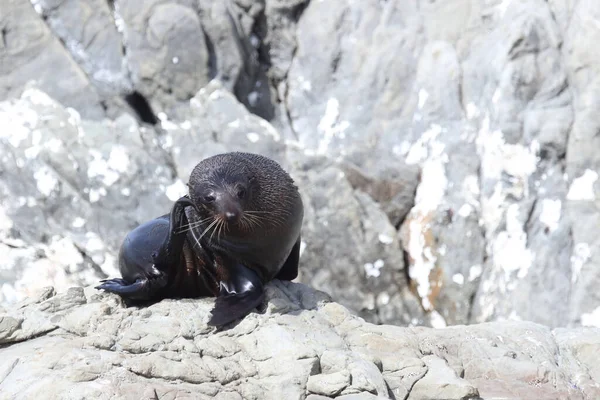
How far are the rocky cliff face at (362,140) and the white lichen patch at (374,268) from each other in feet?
0.08

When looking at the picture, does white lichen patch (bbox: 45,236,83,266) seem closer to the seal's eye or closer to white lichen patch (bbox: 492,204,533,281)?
white lichen patch (bbox: 492,204,533,281)

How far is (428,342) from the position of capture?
6129 millimetres

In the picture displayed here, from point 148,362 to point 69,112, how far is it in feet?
30.2

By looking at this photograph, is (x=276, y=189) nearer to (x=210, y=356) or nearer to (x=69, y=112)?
(x=210, y=356)

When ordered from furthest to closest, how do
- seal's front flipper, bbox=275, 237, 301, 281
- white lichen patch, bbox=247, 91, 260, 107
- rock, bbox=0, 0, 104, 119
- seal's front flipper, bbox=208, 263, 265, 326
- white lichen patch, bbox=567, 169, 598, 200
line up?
white lichen patch, bbox=247, 91, 260, 107
rock, bbox=0, 0, 104, 119
white lichen patch, bbox=567, 169, 598, 200
seal's front flipper, bbox=275, 237, 301, 281
seal's front flipper, bbox=208, 263, 265, 326

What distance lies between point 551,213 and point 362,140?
371 centimetres

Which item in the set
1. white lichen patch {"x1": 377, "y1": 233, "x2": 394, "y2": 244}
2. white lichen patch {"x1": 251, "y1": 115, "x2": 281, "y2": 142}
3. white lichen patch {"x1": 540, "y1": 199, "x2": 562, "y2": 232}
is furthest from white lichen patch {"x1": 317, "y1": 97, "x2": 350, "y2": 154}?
white lichen patch {"x1": 540, "y1": 199, "x2": 562, "y2": 232}

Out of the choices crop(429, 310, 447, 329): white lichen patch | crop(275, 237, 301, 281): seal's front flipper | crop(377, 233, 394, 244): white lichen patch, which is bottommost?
crop(429, 310, 447, 329): white lichen patch

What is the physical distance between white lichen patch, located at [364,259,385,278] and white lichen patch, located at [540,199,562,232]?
2.45 metres

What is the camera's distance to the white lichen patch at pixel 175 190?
1305 cm

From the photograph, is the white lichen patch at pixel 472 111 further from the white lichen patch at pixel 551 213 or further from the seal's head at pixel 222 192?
the seal's head at pixel 222 192

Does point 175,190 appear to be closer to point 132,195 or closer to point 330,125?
point 132,195

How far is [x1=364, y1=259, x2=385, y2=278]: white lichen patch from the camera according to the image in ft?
42.2

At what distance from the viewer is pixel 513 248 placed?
39.7 feet
